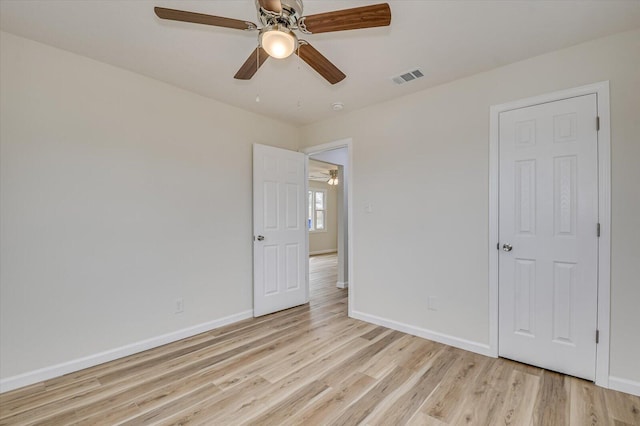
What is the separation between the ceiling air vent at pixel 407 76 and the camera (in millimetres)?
Answer: 2693

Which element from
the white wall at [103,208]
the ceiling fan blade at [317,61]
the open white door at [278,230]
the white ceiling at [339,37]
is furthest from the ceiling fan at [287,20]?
the open white door at [278,230]

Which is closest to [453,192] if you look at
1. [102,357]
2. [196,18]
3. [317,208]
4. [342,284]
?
[196,18]

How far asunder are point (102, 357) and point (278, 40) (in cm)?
289

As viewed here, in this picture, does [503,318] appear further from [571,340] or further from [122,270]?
[122,270]

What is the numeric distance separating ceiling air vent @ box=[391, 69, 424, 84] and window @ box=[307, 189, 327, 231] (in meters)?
6.76

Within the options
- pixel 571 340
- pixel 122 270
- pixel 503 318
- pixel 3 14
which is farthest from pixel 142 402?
pixel 571 340

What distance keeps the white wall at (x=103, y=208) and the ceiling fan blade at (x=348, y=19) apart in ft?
6.68

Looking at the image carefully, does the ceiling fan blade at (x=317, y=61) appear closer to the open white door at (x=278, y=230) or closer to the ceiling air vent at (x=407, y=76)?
the ceiling air vent at (x=407, y=76)

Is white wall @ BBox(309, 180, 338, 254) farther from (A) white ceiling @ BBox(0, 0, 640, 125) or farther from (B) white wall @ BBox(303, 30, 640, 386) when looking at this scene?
(A) white ceiling @ BBox(0, 0, 640, 125)

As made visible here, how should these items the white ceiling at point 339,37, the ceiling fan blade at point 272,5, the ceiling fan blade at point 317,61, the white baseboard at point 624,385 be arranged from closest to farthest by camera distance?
the ceiling fan blade at point 272,5
the ceiling fan blade at point 317,61
the white ceiling at point 339,37
the white baseboard at point 624,385

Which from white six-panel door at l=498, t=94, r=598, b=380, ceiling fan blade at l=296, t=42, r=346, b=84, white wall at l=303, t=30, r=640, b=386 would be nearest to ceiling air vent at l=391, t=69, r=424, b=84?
white wall at l=303, t=30, r=640, b=386

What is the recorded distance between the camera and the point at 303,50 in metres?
1.80

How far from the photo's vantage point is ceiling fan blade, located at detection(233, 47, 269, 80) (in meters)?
1.83

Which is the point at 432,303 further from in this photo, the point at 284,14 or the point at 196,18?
the point at 196,18
